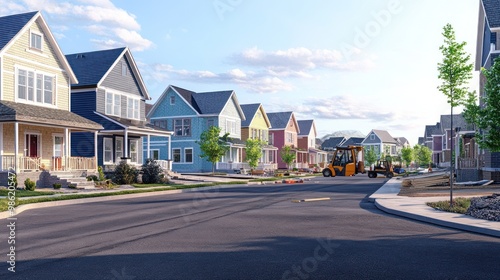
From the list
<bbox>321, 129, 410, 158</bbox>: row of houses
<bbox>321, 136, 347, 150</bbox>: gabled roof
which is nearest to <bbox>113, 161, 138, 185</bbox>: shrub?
<bbox>321, 129, 410, 158</bbox>: row of houses

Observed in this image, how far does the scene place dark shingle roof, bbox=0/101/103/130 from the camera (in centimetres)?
2447

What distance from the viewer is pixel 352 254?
8898 millimetres

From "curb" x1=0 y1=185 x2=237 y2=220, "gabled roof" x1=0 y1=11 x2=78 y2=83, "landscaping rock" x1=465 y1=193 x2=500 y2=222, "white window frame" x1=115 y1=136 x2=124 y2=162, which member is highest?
"gabled roof" x1=0 y1=11 x2=78 y2=83

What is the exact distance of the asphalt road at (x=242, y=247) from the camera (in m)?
7.53

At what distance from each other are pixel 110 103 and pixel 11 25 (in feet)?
33.9

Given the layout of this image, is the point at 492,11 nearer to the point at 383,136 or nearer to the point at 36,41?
the point at 36,41

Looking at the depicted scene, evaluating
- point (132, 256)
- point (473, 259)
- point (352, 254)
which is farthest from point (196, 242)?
point (473, 259)

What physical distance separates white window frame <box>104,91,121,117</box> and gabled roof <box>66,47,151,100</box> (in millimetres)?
1575

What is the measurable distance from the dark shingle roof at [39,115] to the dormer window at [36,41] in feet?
12.3

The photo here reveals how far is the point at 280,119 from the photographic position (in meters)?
77.6

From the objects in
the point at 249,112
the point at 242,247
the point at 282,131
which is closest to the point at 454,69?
the point at 242,247

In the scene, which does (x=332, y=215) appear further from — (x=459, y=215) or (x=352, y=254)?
(x=352, y=254)

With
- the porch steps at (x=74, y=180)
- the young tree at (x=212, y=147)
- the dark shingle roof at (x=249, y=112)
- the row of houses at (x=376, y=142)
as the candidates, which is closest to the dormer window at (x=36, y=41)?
the porch steps at (x=74, y=180)

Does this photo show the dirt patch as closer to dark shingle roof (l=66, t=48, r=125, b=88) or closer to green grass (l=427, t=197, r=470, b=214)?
green grass (l=427, t=197, r=470, b=214)
